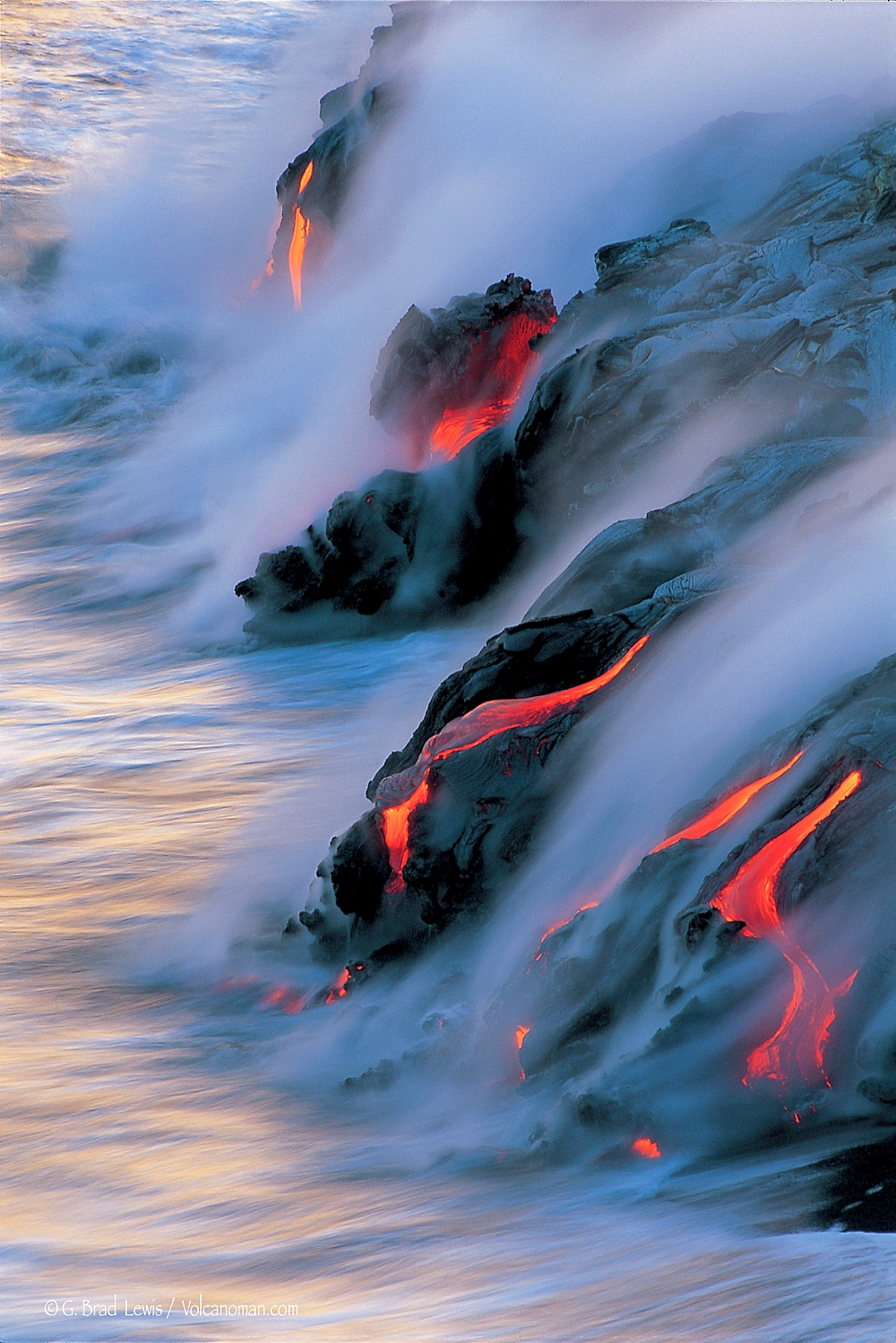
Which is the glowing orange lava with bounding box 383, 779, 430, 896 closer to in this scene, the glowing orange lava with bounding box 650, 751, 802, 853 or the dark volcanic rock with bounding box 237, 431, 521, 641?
the glowing orange lava with bounding box 650, 751, 802, 853

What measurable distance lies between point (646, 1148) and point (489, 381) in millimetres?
6292

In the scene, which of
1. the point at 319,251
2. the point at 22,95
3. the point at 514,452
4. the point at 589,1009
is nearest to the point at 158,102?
the point at 22,95

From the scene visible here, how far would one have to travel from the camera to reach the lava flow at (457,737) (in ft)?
15.5

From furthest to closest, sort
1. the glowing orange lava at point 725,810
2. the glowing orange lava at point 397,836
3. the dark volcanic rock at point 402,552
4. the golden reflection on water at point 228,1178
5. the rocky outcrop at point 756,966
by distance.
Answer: the dark volcanic rock at point 402,552 < the glowing orange lava at point 397,836 < the glowing orange lava at point 725,810 < the rocky outcrop at point 756,966 < the golden reflection on water at point 228,1178

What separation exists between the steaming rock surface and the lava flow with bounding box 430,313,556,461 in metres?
0.15

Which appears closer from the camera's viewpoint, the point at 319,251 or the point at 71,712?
the point at 71,712

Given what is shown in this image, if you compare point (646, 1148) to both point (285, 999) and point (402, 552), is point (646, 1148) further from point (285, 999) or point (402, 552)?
point (402, 552)

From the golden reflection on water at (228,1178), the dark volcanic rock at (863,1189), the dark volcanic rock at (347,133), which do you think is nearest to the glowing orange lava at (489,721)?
the golden reflection on water at (228,1178)

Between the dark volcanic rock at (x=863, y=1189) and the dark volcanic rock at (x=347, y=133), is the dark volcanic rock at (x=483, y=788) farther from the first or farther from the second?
the dark volcanic rock at (x=347, y=133)

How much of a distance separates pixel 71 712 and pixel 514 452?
9.46 ft

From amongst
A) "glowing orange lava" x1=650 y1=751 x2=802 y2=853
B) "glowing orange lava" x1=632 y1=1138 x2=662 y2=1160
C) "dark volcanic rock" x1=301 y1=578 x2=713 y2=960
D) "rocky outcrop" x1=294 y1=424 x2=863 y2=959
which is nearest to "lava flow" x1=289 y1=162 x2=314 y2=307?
"rocky outcrop" x1=294 y1=424 x2=863 y2=959

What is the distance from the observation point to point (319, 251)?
16594 mm

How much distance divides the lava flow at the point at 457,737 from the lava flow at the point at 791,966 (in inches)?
42.9

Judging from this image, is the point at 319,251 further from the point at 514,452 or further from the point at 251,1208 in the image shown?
the point at 251,1208
